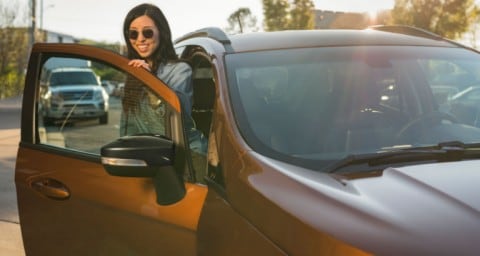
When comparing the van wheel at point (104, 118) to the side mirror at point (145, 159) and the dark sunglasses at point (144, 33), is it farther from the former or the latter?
the side mirror at point (145, 159)

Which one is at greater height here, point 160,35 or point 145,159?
point 160,35

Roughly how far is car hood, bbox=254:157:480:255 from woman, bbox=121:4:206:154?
84cm

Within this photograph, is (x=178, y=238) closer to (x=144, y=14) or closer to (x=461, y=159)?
(x=461, y=159)

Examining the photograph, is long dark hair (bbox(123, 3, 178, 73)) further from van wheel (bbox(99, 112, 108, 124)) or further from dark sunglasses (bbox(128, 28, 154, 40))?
van wheel (bbox(99, 112, 108, 124))

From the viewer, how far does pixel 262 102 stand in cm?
267

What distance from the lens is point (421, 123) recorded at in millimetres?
2844

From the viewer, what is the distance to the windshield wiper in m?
2.28

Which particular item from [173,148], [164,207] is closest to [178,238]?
[164,207]

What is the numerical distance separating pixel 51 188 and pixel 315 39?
4.58 ft

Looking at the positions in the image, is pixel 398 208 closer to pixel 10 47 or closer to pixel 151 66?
pixel 151 66

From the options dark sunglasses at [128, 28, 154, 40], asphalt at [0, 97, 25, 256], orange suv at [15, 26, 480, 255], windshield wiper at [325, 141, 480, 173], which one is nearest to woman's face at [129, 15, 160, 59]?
dark sunglasses at [128, 28, 154, 40]

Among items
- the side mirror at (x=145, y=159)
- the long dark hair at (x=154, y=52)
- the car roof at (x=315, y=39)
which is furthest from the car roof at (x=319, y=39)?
the side mirror at (x=145, y=159)

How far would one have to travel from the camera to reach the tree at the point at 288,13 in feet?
148

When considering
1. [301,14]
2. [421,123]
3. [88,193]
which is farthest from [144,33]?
[301,14]
